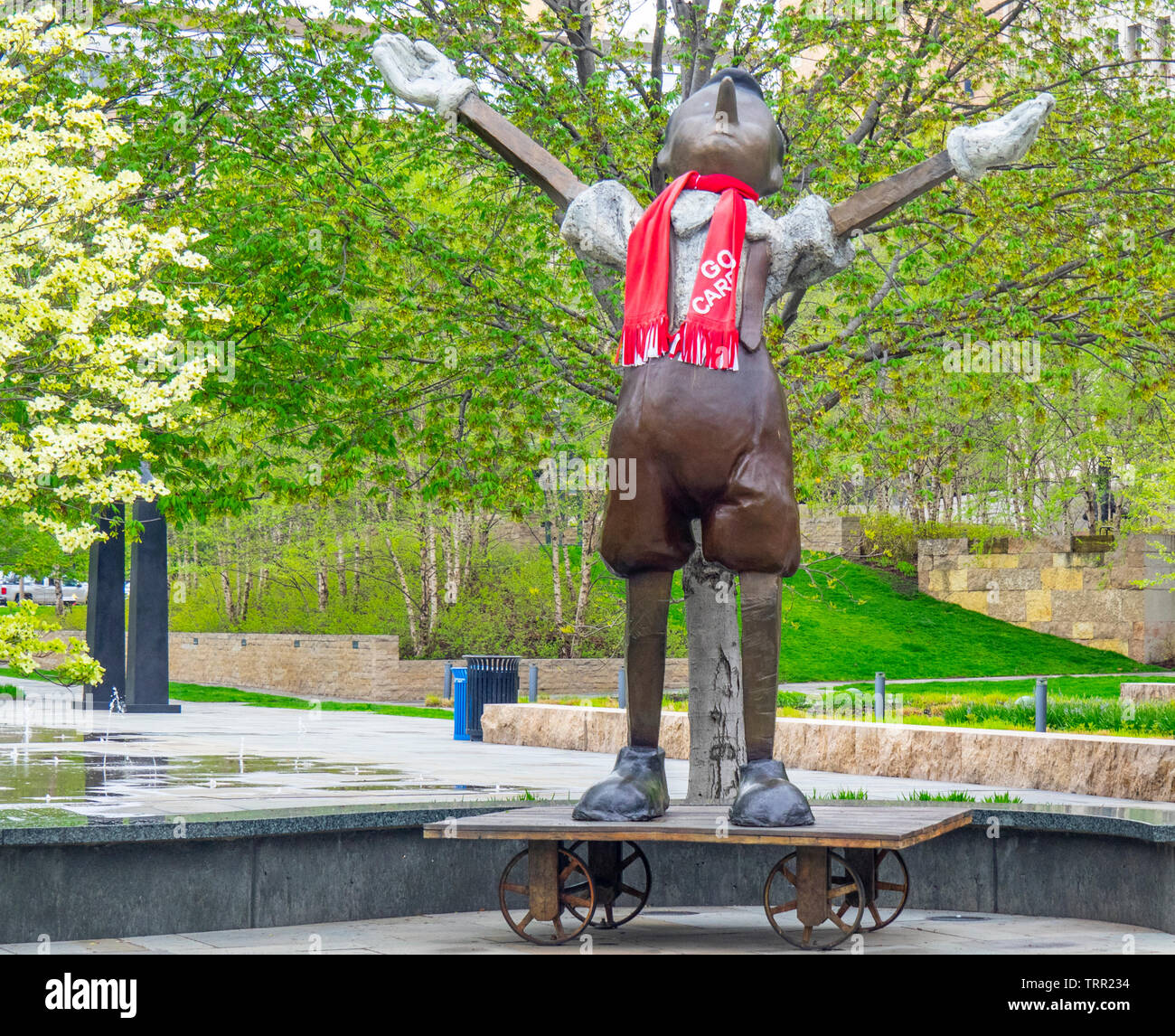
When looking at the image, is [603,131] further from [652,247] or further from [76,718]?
[76,718]

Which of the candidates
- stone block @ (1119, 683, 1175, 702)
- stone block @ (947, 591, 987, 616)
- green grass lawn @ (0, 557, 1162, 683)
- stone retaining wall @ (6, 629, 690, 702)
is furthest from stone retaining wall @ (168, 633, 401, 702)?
stone block @ (1119, 683, 1175, 702)

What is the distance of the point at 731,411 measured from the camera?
587 centimetres

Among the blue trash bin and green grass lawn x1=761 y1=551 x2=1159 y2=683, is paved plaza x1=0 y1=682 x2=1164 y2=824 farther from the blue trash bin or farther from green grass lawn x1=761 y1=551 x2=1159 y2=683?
green grass lawn x1=761 y1=551 x2=1159 y2=683

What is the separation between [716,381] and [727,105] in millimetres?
Result: 1283

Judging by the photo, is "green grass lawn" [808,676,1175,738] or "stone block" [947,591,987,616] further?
"stone block" [947,591,987,616]

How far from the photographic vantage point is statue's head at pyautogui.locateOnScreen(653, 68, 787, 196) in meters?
6.32

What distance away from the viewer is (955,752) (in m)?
12.8

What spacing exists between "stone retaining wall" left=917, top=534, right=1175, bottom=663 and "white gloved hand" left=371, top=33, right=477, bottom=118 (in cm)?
2646

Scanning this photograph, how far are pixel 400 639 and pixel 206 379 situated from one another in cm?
1839

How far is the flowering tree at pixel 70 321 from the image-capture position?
8516mm

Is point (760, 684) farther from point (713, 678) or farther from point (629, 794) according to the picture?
point (713, 678)

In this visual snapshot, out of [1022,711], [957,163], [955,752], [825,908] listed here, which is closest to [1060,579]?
[1022,711]

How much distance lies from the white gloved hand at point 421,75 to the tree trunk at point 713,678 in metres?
2.83
